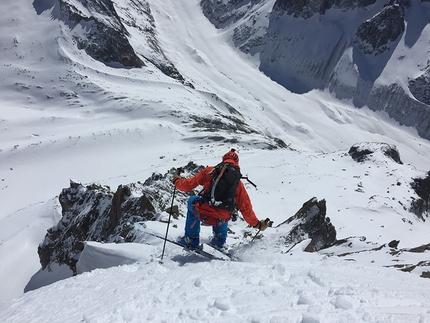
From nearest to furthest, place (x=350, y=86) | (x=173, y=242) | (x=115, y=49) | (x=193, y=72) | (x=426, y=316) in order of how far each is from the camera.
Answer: (x=426, y=316)
(x=173, y=242)
(x=115, y=49)
(x=193, y=72)
(x=350, y=86)

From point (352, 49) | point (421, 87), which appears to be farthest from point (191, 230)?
point (352, 49)

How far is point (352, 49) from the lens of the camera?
75.8 m

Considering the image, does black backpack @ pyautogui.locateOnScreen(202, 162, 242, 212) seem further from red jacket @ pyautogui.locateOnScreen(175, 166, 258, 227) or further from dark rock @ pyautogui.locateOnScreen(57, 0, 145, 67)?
dark rock @ pyautogui.locateOnScreen(57, 0, 145, 67)

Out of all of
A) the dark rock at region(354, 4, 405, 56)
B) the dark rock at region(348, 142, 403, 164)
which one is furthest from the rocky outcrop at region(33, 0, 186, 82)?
the dark rock at region(354, 4, 405, 56)

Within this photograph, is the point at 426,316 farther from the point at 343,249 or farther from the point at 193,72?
the point at 193,72

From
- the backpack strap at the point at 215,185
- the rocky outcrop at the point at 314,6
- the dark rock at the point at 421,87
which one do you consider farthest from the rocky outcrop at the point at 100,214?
the rocky outcrop at the point at 314,6

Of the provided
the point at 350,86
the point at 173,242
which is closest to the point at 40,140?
the point at 173,242

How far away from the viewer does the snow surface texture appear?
Answer: 4512 millimetres

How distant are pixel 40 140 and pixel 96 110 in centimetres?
899

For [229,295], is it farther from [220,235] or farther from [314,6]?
[314,6]

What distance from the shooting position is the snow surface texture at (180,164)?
14.8ft

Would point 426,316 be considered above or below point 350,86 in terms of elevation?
below

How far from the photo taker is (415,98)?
69.4 metres

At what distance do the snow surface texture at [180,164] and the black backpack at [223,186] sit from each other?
1.29 metres
